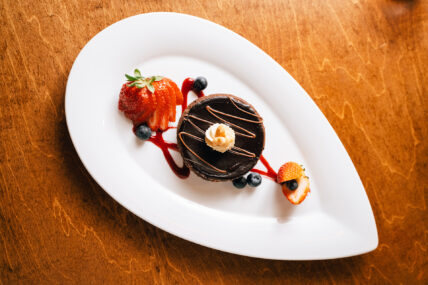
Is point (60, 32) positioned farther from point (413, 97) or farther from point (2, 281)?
point (413, 97)

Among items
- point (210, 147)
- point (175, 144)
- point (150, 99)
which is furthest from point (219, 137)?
point (150, 99)

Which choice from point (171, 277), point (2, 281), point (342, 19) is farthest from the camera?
point (342, 19)

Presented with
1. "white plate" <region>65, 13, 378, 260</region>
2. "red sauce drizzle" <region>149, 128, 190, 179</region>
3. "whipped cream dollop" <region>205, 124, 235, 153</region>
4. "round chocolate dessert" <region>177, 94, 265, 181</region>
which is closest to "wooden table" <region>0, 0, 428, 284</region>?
"white plate" <region>65, 13, 378, 260</region>

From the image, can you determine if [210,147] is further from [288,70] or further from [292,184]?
[288,70]

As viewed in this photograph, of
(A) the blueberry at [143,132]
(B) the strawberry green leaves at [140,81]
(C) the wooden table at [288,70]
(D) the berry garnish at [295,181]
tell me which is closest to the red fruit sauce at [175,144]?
(A) the blueberry at [143,132]

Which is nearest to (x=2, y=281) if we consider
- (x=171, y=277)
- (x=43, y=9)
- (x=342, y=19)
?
(x=171, y=277)
